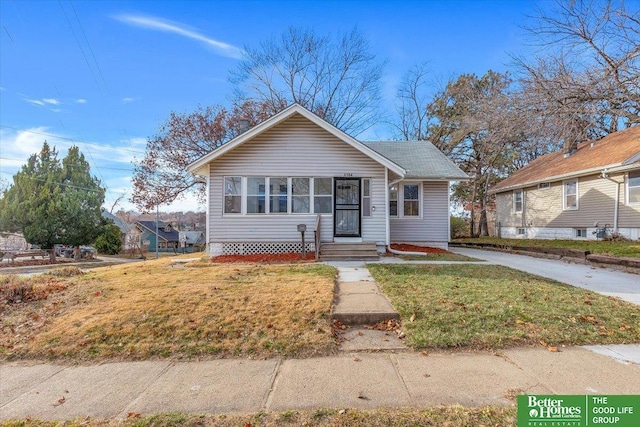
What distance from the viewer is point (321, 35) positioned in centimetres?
2325

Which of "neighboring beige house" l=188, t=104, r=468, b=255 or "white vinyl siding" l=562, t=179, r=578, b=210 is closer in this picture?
"neighboring beige house" l=188, t=104, r=468, b=255

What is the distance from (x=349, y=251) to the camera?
35.5ft

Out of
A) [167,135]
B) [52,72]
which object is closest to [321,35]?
[167,135]

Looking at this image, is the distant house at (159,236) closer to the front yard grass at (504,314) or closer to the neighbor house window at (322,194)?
the neighbor house window at (322,194)

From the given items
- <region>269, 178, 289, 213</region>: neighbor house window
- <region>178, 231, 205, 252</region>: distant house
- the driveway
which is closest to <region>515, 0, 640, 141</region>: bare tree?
the driveway

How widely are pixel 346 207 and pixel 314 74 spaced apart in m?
16.9

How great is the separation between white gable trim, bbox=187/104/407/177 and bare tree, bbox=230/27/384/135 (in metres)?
12.8

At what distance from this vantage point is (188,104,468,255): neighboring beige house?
11406mm

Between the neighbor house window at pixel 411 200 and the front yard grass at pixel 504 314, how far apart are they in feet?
22.4

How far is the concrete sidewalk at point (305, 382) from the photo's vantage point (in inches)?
109

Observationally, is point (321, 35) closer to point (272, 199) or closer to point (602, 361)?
point (272, 199)

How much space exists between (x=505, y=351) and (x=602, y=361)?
2.99 ft

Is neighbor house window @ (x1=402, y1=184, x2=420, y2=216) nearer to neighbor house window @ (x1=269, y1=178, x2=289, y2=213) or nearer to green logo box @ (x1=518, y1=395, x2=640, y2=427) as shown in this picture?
neighbor house window @ (x1=269, y1=178, x2=289, y2=213)

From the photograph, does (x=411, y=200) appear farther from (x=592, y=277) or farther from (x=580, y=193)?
(x=580, y=193)
